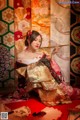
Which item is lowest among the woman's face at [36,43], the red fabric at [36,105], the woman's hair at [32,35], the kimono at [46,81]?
the red fabric at [36,105]

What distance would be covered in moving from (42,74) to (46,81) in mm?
54

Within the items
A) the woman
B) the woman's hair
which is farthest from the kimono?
the woman's hair

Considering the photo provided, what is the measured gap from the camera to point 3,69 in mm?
1640

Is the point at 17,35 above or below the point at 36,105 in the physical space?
above

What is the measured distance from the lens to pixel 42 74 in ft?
4.90

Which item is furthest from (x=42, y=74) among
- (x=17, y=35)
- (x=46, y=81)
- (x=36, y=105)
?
(x=17, y=35)

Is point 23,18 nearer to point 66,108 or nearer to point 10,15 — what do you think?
point 10,15

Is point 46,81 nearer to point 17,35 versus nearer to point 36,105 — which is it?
point 36,105

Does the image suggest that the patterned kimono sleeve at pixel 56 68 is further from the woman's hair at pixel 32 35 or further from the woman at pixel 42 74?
the woman's hair at pixel 32 35

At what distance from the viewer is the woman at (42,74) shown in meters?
1.45

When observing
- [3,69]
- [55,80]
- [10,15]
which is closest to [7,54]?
[3,69]

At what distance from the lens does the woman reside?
1454 millimetres

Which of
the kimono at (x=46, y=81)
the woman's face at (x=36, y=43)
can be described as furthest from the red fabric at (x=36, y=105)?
the woman's face at (x=36, y=43)

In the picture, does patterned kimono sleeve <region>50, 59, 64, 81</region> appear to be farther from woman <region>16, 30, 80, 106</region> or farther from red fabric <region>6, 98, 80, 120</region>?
red fabric <region>6, 98, 80, 120</region>
